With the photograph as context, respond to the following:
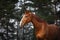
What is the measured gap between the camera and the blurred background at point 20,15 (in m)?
9.12

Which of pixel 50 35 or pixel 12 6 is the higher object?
pixel 12 6

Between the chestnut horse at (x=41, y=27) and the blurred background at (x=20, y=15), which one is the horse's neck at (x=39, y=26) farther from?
the blurred background at (x=20, y=15)

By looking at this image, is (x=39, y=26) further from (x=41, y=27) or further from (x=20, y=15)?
(x=20, y=15)

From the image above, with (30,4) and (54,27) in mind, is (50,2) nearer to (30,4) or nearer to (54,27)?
(30,4)

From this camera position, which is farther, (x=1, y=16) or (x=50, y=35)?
(x=1, y=16)

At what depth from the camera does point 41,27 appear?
7.82 m

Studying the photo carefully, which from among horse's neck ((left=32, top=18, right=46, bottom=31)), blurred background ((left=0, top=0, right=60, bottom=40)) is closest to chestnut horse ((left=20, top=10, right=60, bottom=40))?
horse's neck ((left=32, top=18, right=46, bottom=31))

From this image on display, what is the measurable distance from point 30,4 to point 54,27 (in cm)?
133

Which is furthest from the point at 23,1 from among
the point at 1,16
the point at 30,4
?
the point at 1,16

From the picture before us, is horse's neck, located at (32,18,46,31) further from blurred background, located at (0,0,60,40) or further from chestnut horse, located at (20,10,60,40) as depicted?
blurred background, located at (0,0,60,40)

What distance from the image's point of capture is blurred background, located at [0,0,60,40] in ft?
29.9

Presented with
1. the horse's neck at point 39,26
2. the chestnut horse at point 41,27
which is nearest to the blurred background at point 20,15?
the chestnut horse at point 41,27

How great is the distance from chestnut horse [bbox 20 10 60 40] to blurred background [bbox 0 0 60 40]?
1050 millimetres

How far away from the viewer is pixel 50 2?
933 cm
